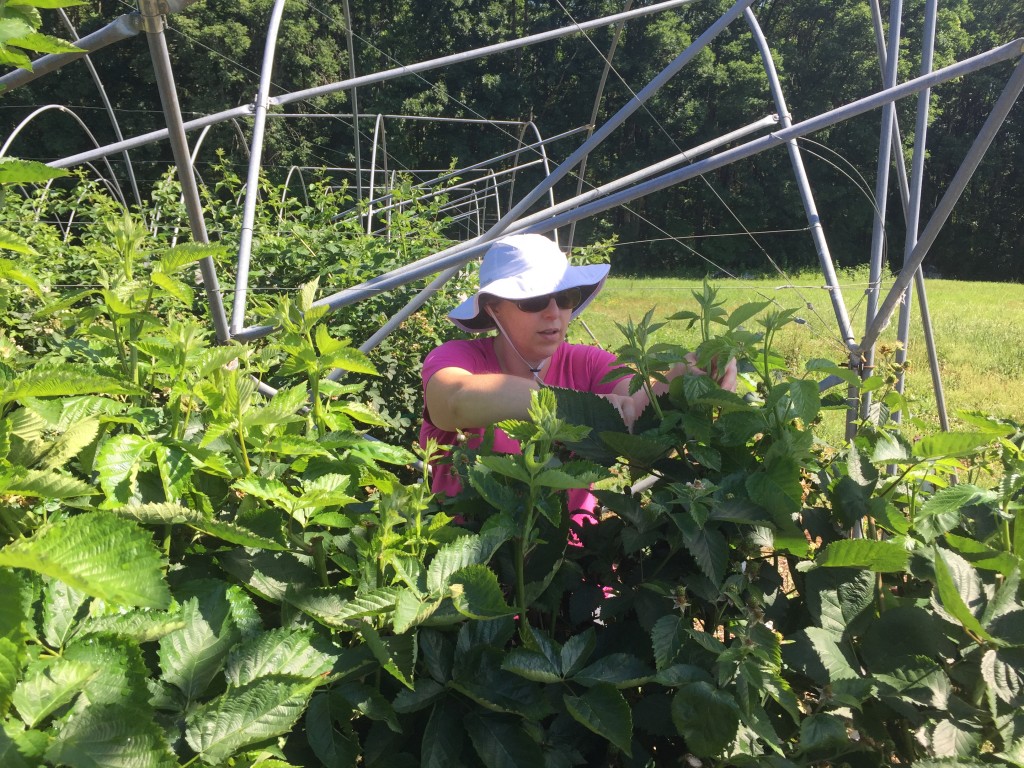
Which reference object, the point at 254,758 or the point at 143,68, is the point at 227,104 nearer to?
the point at 143,68

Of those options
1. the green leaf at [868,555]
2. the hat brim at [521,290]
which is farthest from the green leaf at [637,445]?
the hat brim at [521,290]

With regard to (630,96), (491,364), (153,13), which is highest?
(153,13)

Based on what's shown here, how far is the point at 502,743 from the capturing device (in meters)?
0.79

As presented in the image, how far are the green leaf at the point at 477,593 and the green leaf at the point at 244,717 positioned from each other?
17cm

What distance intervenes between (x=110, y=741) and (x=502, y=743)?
0.38 meters

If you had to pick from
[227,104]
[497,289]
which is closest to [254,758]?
[497,289]

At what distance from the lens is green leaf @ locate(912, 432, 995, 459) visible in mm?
942

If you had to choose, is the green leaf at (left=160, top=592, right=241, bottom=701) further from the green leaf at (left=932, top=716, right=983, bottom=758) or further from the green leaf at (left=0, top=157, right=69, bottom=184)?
the green leaf at (left=932, top=716, right=983, bottom=758)

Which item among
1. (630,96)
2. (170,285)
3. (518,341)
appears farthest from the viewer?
(630,96)

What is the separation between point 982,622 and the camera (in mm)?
839

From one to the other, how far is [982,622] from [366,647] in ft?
2.21

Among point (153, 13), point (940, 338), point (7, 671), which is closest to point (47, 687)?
point (7, 671)

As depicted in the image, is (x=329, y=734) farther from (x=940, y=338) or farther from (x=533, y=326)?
(x=940, y=338)

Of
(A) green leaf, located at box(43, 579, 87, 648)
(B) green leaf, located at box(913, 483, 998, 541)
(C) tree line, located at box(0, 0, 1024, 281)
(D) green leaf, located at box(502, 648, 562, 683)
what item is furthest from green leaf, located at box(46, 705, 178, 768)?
(C) tree line, located at box(0, 0, 1024, 281)
